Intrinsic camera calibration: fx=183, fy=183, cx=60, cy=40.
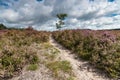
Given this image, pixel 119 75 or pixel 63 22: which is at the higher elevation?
pixel 63 22

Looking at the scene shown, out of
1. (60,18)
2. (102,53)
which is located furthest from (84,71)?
(60,18)

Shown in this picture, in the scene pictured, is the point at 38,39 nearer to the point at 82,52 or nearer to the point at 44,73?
the point at 82,52

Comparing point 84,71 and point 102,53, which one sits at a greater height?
point 102,53

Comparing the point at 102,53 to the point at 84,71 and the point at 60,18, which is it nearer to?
the point at 84,71

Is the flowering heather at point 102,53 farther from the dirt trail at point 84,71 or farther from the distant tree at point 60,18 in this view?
the distant tree at point 60,18

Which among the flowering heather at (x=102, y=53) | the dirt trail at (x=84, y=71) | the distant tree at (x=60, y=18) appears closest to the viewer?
the dirt trail at (x=84, y=71)

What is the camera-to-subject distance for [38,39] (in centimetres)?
1593

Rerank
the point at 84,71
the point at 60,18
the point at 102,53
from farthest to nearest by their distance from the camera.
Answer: the point at 60,18
the point at 102,53
the point at 84,71

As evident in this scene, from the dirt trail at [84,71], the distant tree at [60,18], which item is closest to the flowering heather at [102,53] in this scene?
the dirt trail at [84,71]

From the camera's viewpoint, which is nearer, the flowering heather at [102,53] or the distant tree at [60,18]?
the flowering heather at [102,53]

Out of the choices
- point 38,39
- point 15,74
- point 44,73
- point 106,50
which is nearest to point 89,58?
point 106,50

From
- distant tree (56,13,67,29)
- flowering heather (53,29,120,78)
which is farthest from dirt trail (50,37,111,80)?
distant tree (56,13,67,29)

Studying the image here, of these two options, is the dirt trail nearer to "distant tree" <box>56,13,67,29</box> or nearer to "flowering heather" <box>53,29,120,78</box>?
"flowering heather" <box>53,29,120,78</box>

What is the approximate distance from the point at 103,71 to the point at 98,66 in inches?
15.9
